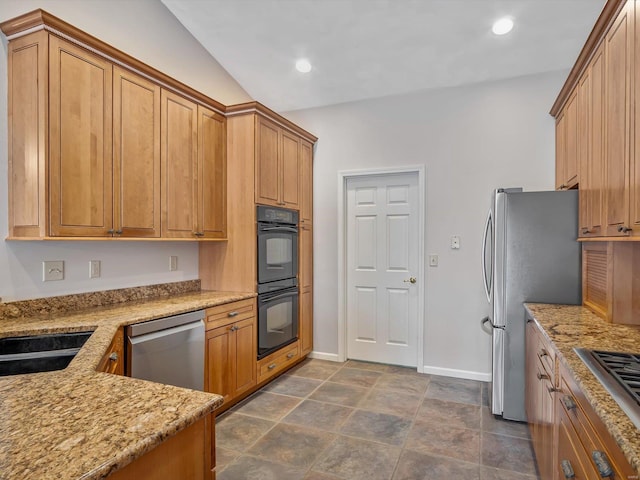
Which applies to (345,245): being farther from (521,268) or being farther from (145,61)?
(145,61)

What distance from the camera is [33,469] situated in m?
0.69

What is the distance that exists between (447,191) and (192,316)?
2.57 metres

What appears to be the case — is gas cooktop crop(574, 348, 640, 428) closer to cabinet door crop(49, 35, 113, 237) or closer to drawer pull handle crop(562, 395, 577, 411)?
drawer pull handle crop(562, 395, 577, 411)

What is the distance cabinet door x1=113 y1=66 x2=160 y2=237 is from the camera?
2.41m

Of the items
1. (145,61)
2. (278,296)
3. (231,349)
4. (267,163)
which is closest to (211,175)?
(267,163)

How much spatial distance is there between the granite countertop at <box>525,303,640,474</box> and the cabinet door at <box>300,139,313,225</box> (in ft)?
7.44

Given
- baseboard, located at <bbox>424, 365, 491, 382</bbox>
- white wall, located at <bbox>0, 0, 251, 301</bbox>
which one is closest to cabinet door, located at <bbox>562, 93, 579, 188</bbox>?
baseboard, located at <bbox>424, 365, 491, 382</bbox>

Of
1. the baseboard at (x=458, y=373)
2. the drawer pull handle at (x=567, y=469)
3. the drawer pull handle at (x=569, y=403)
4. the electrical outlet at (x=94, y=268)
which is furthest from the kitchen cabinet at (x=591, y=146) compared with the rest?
the electrical outlet at (x=94, y=268)

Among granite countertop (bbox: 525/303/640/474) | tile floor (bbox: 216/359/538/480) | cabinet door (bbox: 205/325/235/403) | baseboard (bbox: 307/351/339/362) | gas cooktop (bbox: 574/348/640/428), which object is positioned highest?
gas cooktop (bbox: 574/348/640/428)

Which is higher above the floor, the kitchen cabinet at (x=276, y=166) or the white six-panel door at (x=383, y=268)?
the kitchen cabinet at (x=276, y=166)

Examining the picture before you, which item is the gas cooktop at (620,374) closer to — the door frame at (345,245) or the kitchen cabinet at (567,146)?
the kitchen cabinet at (567,146)

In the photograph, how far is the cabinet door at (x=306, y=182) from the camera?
3.98m

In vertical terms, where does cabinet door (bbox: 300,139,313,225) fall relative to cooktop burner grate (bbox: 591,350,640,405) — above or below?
above

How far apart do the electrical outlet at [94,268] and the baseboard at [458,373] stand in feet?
9.87
